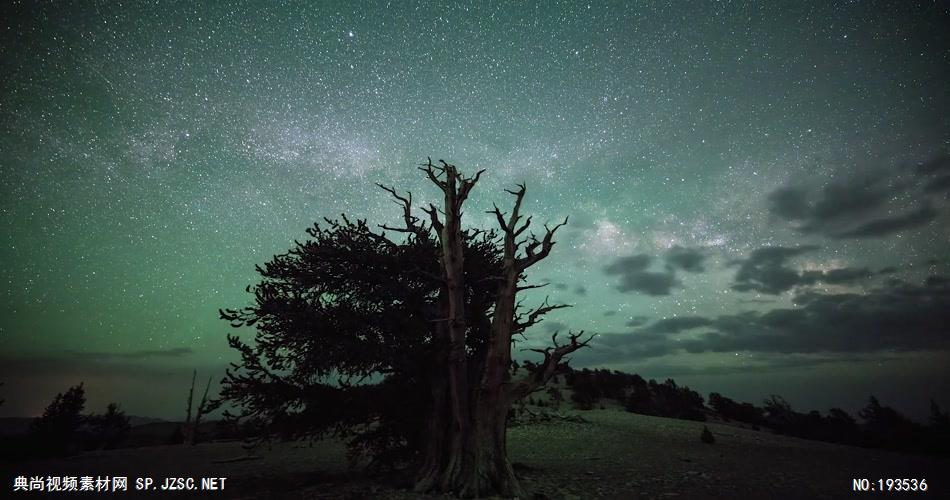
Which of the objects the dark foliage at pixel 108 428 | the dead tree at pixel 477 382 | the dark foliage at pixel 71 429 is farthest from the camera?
the dark foliage at pixel 108 428

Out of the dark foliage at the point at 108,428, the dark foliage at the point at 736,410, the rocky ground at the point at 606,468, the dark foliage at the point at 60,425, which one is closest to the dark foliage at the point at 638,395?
the dark foliage at the point at 736,410

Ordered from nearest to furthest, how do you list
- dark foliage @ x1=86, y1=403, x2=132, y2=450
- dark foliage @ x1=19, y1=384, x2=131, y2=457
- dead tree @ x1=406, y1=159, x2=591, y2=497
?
dead tree @ x1=406, y1=159, x2=591, y2=497 < dark foliage @ x1=19, y1=384, x2=131, y2=457 < dark foliage @ x1=86, y1=403, x2=132, y2=450

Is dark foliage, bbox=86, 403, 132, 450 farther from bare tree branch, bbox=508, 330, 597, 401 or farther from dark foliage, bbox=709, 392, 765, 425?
dark foliage, bbox=709, 392, 765, 425

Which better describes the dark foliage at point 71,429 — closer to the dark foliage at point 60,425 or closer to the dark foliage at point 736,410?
the dark foliage at point 60,425

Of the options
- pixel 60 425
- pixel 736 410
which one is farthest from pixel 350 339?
pixel 736 410

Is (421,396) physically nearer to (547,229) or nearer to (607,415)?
(547,229)

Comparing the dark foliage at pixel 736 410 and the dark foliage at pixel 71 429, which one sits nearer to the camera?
the dark foliage at pixel 71 429

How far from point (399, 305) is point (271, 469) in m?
8.45

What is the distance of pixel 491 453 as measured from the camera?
9094mm

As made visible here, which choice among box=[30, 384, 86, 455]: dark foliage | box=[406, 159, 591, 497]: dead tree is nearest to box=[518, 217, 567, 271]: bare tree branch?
box=[406, 159, 591, 497]: dead tree

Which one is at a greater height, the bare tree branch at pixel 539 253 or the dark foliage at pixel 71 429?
the bare tree branch at pixel 539 253

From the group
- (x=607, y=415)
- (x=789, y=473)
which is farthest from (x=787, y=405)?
(x=789, y=473)

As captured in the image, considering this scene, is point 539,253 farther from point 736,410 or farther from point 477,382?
point 736,410

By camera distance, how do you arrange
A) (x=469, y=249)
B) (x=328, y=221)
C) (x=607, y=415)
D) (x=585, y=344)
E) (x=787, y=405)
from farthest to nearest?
(x=787, y=405) < (x=607, y=415) < (x=469, y=249) < (x=328, y=221) < (x=585, y=344)
